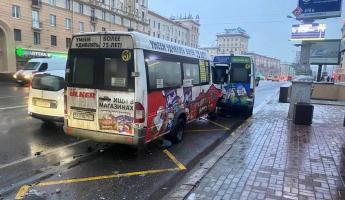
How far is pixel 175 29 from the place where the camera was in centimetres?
9625

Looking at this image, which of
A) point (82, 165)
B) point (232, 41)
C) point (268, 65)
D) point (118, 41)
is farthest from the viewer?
point (268, 65)

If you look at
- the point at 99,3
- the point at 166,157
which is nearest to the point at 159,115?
the point at 166,157

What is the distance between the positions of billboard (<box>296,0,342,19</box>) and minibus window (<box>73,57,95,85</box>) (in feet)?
30.7

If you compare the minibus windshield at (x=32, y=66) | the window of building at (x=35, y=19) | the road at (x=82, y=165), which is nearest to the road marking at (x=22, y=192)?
the road at (x=82, y=165)

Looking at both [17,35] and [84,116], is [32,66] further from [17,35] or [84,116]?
[84,116]

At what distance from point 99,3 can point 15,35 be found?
18.7 meters

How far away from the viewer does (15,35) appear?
132 ft

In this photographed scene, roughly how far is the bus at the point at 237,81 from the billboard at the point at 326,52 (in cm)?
2971

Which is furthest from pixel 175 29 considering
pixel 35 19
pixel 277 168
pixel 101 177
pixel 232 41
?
pixel 101 177

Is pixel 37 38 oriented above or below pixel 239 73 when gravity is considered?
above

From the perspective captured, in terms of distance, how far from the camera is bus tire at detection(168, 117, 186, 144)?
26.5ft

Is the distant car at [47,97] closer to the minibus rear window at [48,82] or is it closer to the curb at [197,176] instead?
the minibus rear window at [48,82]

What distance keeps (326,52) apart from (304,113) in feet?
113

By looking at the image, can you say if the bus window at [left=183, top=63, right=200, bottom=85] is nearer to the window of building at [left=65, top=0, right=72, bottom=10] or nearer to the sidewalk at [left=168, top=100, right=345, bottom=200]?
the sidewalk at [left=168, top=100, right=345, bottom=200]
